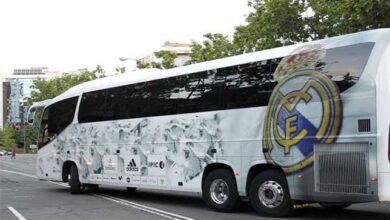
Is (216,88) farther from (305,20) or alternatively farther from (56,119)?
(305,20)

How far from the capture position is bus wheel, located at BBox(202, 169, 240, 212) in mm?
12039

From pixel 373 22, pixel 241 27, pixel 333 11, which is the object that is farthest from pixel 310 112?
pixel 241 27

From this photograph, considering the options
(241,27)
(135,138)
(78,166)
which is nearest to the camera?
(135,138)

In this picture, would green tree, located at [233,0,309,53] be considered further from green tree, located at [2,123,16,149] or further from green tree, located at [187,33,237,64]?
green tree, located at [2,123,16,149]

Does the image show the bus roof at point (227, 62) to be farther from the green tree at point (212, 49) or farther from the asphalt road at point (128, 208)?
the green tree at point (212, 49)

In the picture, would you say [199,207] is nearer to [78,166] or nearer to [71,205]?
A: [71,205]

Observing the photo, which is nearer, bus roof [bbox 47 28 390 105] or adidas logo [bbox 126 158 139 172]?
bus roof [bbox 47 28 390 105]

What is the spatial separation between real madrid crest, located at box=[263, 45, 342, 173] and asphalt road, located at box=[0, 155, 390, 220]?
1436 mm

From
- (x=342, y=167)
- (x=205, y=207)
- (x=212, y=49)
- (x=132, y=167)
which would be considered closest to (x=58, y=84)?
(x=212, y=49)

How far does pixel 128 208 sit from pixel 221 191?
2468 millimetres

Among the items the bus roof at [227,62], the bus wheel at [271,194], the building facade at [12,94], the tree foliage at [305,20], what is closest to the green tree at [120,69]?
the tree foliage at [305,20]

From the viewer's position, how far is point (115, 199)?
1597 cm

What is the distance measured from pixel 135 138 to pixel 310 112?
6044mm

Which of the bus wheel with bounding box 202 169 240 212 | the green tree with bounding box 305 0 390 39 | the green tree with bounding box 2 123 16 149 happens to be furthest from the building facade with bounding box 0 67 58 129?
the bus wheel with bounding box 202 169 240 212
